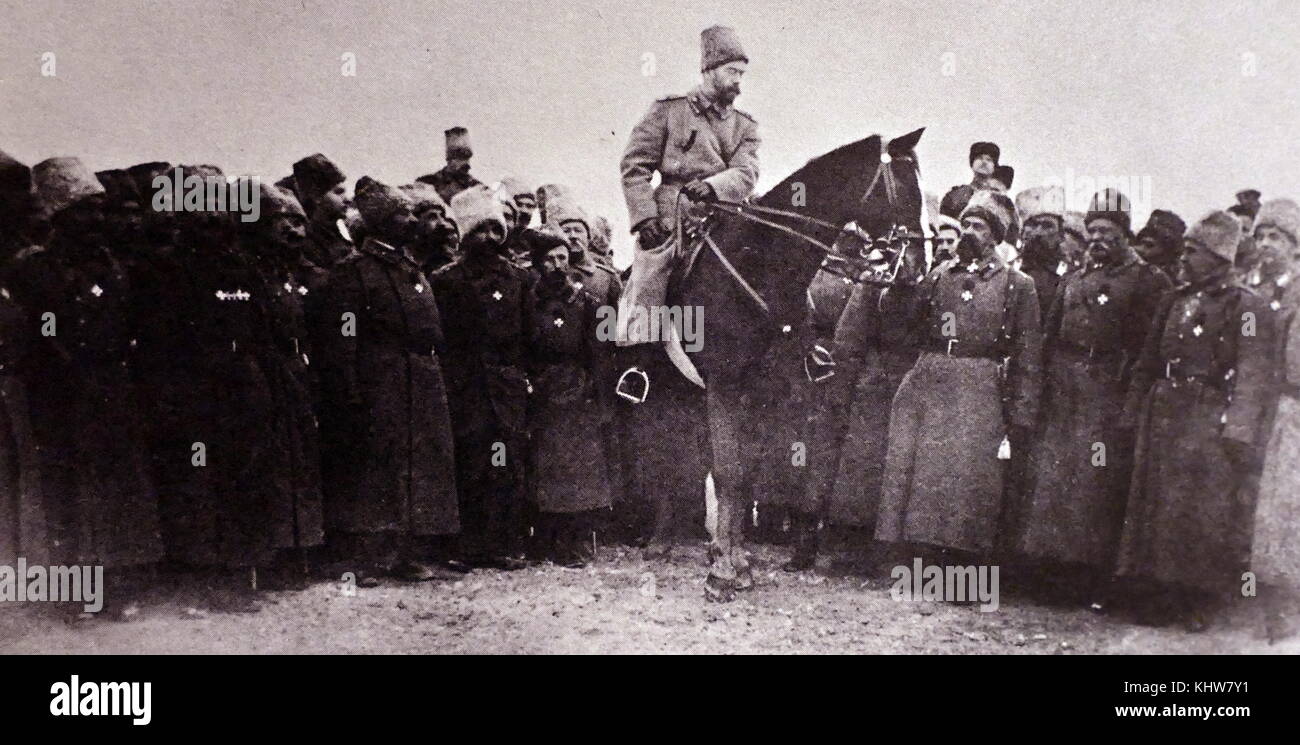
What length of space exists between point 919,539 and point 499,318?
2.63 metres

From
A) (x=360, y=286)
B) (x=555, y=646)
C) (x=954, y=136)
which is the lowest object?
(x=555, y=646)

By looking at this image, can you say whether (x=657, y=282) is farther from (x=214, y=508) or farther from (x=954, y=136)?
(x=214, y=508)

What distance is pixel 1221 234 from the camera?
528cm

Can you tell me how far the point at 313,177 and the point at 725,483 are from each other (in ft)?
9.50

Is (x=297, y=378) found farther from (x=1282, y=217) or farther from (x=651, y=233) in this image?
(x=1282, y=217)

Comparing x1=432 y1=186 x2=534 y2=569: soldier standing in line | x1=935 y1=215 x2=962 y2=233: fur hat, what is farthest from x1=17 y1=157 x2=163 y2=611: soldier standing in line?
x1=935 y1=215 x2=962 y2=233: fur hat

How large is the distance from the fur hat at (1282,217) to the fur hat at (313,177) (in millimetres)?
4902

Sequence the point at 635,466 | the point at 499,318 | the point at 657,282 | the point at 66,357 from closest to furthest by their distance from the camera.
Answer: the point at 66,357
the point at 657,282
the point at 499,318
the point at 635,466

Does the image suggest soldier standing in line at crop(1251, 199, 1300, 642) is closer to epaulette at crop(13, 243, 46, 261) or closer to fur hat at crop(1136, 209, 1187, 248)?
fur hat at crop(1136, 209, 1187, 248)

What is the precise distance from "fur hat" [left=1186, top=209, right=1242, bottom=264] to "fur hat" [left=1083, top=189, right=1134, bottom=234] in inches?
15.0

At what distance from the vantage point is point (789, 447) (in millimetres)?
6449

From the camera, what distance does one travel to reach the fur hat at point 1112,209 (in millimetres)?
5574

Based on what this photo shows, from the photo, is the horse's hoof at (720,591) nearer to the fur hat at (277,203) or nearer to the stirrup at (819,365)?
the stirrup at (819,365)

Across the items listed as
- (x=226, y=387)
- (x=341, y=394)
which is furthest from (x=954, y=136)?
(x=226, y=387)
